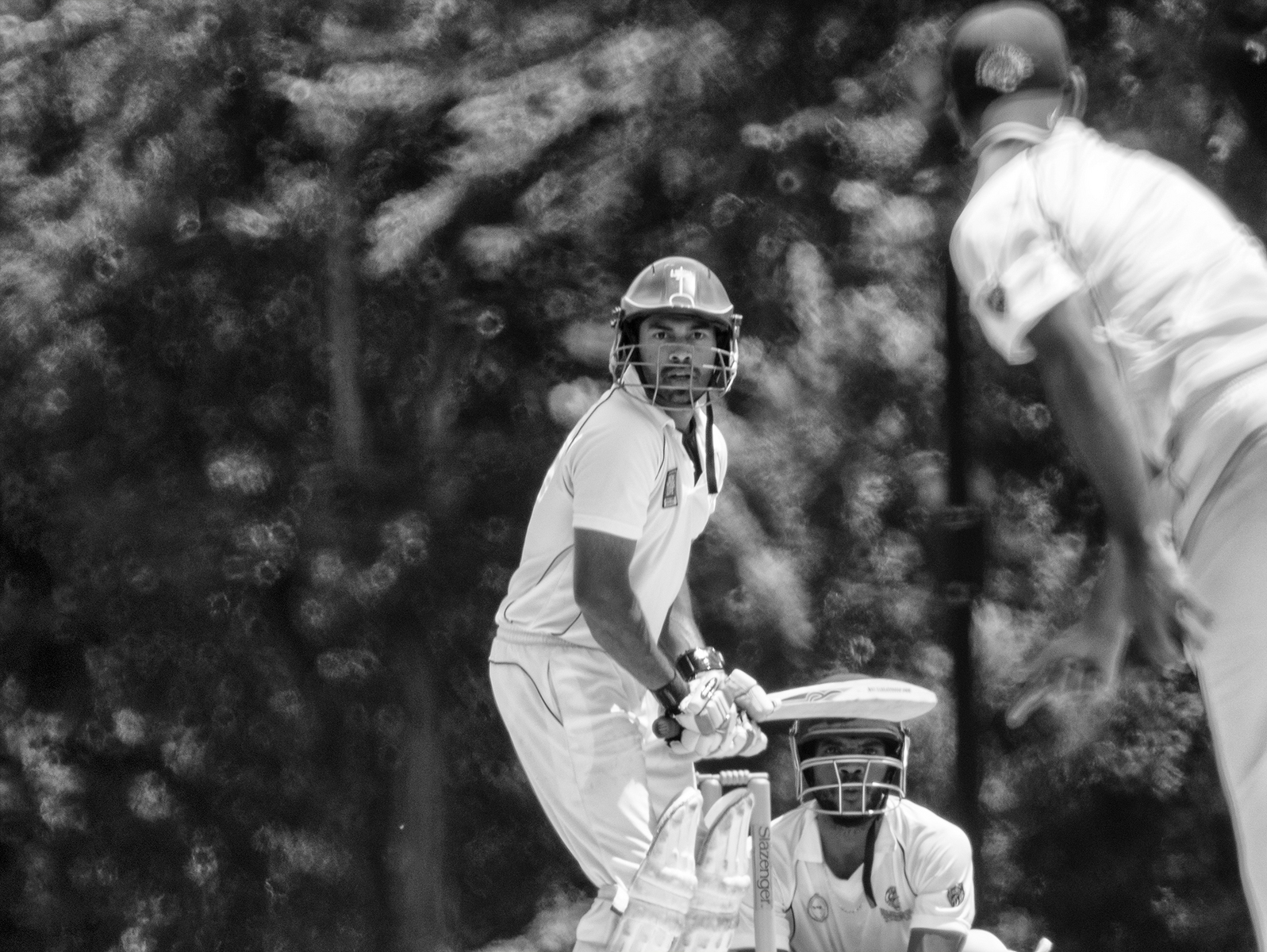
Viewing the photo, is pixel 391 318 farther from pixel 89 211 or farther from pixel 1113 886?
pixel 1113 886

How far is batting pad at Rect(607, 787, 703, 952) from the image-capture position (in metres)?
3.81

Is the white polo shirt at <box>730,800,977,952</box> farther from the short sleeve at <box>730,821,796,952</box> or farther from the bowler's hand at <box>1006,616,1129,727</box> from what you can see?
the bowler's hand at <box>1006,616,1129,727</box>

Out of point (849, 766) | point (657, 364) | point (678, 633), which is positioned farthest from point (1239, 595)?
point (849, 766)

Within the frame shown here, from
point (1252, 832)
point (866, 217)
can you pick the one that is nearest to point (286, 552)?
point (866, 217)

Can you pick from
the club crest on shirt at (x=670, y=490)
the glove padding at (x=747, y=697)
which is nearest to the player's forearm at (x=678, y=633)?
the glove padding at (x=747, y=697)

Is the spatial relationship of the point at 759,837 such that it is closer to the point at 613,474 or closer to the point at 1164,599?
the point at 613,474

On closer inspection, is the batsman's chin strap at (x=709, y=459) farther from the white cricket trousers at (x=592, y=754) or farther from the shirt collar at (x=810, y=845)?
the shirt collar at (x=810, y=845)

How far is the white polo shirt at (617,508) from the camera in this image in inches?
153

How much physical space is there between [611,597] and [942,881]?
54.4 inches

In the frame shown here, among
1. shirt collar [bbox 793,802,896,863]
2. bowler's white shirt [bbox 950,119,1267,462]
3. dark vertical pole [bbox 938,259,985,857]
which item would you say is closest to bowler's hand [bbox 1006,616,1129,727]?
bowler's white shirt [bbox 950,119,1267,462]

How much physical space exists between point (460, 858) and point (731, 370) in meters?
4.61

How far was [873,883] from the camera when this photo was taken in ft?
15.7

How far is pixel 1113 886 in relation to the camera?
311 inches

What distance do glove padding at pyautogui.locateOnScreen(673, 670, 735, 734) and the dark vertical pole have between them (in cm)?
372
